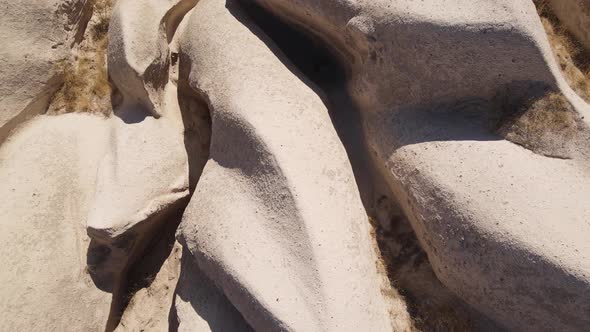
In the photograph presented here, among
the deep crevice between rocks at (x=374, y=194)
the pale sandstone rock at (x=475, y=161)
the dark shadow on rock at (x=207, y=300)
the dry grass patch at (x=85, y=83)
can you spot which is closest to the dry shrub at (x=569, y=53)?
Answer: the pale sandstone rock at (x=475, y=161)

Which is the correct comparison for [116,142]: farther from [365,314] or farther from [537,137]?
[537,137]

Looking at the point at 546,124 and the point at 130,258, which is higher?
the point at 546,124

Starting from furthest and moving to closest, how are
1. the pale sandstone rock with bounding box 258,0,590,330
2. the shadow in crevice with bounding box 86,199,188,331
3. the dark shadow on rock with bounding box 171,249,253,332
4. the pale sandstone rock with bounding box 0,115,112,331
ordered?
the shadow in crevice with bounding box 86,199,188,331, the pale sandstone rock with bounding box 0,115,112,331, the dark shadow on rock with bounding box 171,249,253,332, the pale sandstone rock with bounding box 258,0,590,330

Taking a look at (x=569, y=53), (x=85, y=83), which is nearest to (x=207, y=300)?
(x=85, y=83)

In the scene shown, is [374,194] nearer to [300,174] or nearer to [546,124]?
[300,174]

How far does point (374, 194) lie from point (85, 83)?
213 cm

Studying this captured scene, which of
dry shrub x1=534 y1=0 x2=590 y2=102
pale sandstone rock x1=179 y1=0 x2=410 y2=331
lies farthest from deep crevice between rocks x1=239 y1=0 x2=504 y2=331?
dry shrub x1=534 y1=0 x2=590 y2=102

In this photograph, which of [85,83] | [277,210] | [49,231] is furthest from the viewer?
[85,83]

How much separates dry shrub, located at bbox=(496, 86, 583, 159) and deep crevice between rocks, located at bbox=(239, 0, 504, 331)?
2.52 ft

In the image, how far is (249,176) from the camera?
2.43 metres

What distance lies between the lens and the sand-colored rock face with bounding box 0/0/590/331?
2225 millimetres

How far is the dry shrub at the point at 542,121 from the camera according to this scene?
2338 mm

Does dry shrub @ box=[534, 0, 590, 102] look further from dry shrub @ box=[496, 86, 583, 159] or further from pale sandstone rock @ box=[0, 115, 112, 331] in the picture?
pale sandstone rock @ box=[0, 115, 112, 331]

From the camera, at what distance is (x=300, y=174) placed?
232cm
